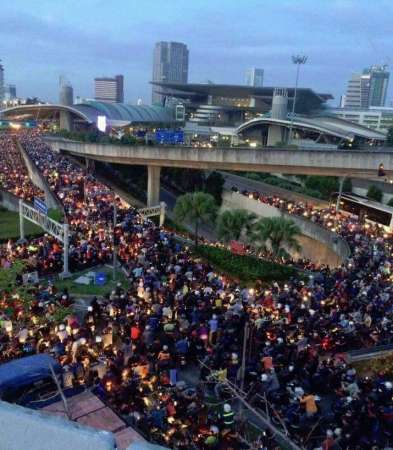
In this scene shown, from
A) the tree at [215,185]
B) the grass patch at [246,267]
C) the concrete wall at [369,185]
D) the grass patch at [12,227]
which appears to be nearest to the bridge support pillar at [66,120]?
the tree at [215,185]

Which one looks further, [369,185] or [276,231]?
[369,185]

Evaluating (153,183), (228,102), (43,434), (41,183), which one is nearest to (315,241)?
(153,183)

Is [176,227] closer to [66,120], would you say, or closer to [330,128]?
[330,128]

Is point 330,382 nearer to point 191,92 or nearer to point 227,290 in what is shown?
point 227,290

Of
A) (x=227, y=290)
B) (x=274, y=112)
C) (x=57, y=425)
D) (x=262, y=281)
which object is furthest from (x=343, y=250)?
(x=274, y=112)

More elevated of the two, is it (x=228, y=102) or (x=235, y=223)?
(x=228, y=102)

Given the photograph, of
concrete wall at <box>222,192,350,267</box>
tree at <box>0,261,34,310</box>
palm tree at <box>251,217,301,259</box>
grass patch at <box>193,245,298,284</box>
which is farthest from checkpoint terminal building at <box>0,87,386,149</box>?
tree at <box>0,261,34,310</box>

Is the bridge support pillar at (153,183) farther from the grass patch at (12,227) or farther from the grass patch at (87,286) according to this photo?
the grass patch at (87,286)
